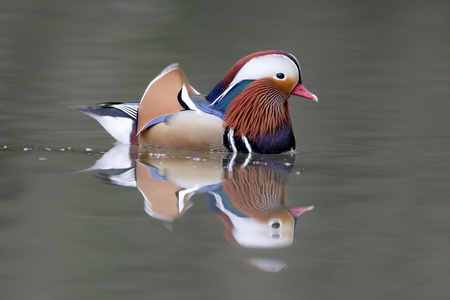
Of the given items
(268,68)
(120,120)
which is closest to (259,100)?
(268,68)

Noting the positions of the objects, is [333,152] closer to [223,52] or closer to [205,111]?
[205,111]

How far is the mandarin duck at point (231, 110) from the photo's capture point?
5402 millimetres

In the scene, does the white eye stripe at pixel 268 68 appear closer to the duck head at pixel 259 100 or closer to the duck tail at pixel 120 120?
the duck head at pixel 259 100

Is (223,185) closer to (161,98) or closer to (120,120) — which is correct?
(161,98)

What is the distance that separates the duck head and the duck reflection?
0.12 metres

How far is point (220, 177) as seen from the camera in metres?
4.68

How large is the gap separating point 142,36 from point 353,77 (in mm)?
3341

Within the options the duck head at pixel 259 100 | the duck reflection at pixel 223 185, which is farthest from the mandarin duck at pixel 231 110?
the duck reflection at pixel 223 185

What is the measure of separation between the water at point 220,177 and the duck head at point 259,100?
0.18 meters

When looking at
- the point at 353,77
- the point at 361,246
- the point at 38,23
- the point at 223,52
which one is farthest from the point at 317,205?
the point at 38,23

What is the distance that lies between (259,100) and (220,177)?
1.05 m

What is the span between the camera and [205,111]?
17.8 feet

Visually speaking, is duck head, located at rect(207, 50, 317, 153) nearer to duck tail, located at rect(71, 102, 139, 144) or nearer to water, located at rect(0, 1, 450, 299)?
water, located at rect(0, 1, 450, 299)

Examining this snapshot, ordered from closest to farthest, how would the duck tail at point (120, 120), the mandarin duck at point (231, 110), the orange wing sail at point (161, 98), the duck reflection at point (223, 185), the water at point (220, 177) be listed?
the water at point (220, 177) → the duck reflection at point (223, 185) → the mandarin duck at point (231, 110) → the orange wing sail at point (161, 98) → the duck tail at point (120, 120)
